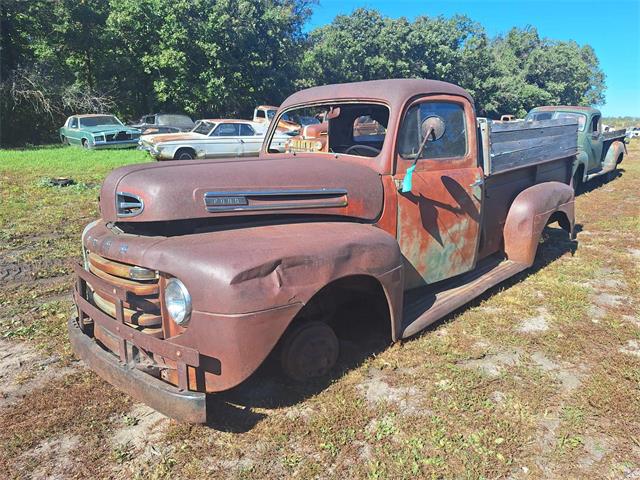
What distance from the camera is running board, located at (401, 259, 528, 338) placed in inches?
134

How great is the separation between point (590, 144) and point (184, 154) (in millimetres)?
9998

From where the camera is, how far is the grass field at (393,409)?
7.98ft

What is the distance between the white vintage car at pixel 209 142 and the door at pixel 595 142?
8.67 m

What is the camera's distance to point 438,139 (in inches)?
143

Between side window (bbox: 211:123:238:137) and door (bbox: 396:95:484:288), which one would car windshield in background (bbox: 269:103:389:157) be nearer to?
door (bbox: 396:95:484:288)

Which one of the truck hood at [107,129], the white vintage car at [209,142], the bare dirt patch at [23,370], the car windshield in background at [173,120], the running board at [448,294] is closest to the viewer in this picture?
the bare dirt patch at [23,370]

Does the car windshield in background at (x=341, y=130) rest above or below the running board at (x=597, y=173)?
above

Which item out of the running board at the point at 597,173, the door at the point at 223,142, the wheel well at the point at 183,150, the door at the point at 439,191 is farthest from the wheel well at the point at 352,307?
the door at the point at 223,142

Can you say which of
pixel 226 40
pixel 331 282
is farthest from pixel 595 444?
pixel 226 40

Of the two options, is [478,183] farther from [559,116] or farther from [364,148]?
[559,116]

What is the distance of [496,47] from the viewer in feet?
134

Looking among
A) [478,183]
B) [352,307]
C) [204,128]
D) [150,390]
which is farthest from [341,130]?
[204,128]

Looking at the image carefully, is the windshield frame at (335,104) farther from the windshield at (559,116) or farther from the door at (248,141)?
the door at (248,141)

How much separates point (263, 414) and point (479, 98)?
32977mm
